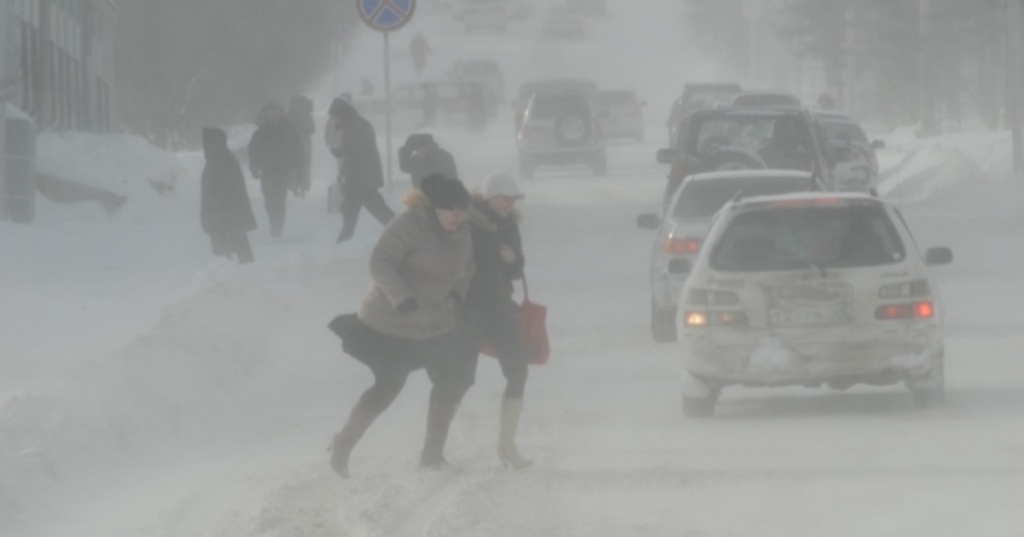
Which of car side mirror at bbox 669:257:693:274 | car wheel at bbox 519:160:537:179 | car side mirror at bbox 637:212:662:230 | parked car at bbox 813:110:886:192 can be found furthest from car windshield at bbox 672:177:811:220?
car wheel at bbox 519:160:537:179

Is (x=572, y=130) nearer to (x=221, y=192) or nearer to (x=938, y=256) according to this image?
(x=221, y=192)

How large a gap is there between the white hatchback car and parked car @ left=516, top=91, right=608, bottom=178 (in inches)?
1160

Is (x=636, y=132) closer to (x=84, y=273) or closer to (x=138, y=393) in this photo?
(x=84, y=273)

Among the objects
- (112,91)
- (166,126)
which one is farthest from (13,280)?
(166,126)

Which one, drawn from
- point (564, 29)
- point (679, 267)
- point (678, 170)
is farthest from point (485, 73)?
point (679, 267)

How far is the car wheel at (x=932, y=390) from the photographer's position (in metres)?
12.2

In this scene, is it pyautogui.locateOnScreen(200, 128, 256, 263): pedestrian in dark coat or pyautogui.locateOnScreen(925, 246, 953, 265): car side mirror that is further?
pyautogui.locateOnScreen(200, 128, 256, 263): pedestrian in dark coat

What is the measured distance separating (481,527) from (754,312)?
3.76 metres

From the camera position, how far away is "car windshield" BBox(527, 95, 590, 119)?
41.9 meters

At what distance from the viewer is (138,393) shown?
39.6ft

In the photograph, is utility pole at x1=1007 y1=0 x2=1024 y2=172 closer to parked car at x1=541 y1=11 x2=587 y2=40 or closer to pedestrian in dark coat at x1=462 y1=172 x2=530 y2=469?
pedestrian in dark coat at x1=462 y1=172 x2=530 y2=469

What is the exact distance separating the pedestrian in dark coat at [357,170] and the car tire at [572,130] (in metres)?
17.8

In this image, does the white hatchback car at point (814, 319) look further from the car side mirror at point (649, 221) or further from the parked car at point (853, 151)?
the parked car at point (853, 151)

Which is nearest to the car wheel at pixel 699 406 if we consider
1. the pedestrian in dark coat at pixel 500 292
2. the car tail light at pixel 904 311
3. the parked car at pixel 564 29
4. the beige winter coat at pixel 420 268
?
the car tail light at pixel 904 311
